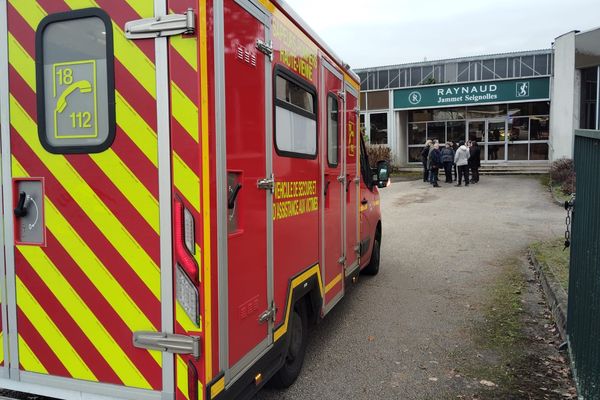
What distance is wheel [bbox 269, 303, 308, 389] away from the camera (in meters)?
3.78

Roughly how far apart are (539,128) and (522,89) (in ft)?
6.39

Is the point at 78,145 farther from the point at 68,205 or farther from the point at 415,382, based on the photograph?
the point at 415,382

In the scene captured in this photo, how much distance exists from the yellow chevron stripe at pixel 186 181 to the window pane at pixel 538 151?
23.4m

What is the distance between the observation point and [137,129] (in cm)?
246

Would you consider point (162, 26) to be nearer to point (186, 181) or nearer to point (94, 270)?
point (186, 181)

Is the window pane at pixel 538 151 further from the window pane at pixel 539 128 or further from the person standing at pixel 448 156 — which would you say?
the person standing at pixel 448 156

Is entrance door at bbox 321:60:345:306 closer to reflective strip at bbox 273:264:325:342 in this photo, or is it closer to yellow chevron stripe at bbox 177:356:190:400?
reflective strip at bbox 273:264:325:342

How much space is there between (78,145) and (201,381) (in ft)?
4.26

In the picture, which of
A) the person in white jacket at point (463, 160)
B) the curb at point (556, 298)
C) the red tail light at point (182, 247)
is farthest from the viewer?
the person in white jacket at point (463, 160)

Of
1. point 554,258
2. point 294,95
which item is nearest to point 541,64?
point 554,258

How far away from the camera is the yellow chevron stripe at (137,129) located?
2443 millimetres

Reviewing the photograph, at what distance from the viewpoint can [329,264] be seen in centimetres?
464

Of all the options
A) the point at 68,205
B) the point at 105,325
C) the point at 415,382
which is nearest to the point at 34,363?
the point at 105,325

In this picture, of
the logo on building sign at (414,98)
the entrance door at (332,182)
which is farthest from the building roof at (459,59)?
the entrance door at (332,182)
